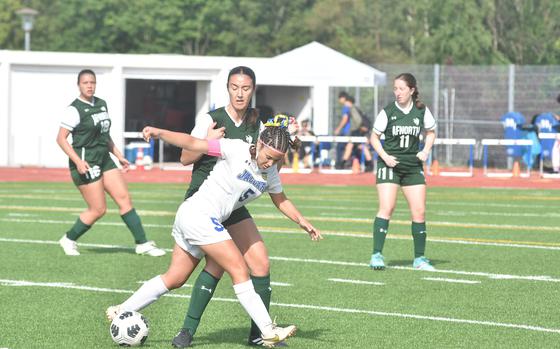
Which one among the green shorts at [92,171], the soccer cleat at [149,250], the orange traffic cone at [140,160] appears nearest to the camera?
the green shorts at [92,171]

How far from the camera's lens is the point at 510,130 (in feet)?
106

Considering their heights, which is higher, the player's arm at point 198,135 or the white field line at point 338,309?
the player's arm at point 198,135

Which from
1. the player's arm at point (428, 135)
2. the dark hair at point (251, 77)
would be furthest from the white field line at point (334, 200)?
the dark hair at point (251, 77)

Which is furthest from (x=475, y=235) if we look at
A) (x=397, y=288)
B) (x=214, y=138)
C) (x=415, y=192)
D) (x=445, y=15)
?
(x=445, y=15)

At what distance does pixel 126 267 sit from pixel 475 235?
5457 millimetres

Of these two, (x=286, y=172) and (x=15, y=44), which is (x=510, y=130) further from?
(x=15, y=44)

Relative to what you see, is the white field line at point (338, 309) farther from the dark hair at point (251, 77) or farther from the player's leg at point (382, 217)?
the player's leg at point (382, 217)

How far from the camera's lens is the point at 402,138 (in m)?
12.8

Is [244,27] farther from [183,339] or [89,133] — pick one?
[183,339]

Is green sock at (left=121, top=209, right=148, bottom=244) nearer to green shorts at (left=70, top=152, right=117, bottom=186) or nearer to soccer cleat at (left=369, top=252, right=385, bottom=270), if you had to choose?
green shorts at (left=70, top=152, right=117, bottom=186)

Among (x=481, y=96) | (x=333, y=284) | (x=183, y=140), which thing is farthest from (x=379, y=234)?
(x=481, y=96)

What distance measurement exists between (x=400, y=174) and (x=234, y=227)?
462cm

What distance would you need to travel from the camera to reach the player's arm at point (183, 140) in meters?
7.65

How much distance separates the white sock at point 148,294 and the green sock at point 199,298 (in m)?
0.20
